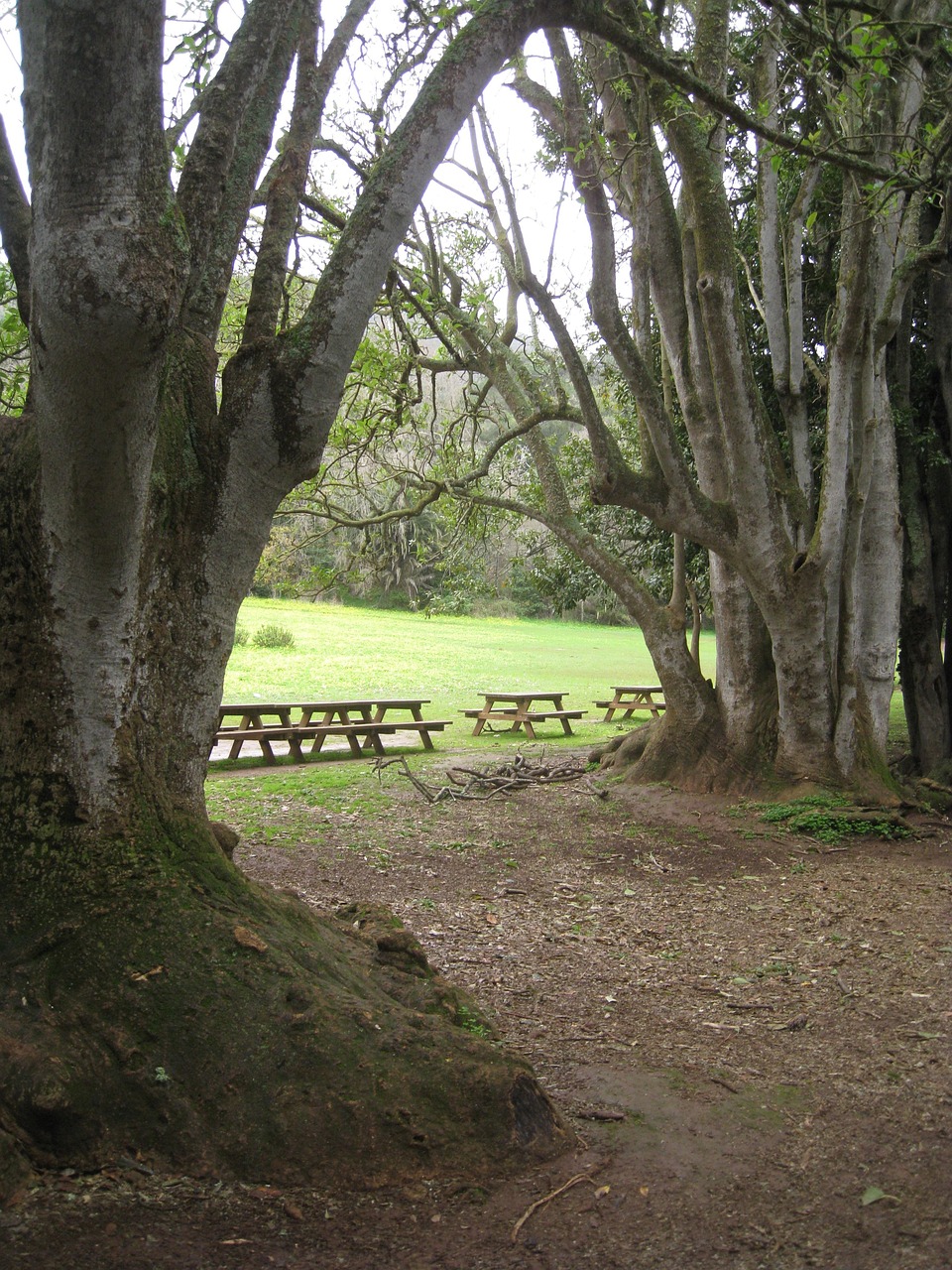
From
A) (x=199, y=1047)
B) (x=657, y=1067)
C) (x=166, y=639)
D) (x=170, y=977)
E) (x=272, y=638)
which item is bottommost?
(x=657, y=1067)

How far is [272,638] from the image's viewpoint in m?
32.1

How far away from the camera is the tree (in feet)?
9.20

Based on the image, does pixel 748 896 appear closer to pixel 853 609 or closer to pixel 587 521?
pixel 853 609

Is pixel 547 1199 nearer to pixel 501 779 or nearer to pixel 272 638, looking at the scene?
pixel 501 779

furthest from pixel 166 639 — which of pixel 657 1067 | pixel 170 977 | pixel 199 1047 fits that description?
pixel 657 1067

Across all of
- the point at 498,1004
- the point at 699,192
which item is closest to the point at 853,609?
the point at 699,192

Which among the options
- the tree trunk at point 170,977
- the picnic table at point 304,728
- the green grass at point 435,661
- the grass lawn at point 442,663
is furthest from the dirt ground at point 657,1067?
the green grass at point 435,661

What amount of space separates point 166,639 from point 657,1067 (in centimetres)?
278

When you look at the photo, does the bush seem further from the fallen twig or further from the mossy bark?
the fallen twig

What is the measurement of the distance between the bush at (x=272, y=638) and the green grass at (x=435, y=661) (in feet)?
0.92

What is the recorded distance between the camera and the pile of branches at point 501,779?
36.6ft

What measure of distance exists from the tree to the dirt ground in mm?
220

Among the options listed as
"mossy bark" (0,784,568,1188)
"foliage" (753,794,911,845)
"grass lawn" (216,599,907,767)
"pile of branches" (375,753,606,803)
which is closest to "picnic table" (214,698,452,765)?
"grass lawn" (216,599,907,767)

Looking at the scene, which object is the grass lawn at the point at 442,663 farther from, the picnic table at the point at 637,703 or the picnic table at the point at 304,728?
the picnic table at the point at 304,728
